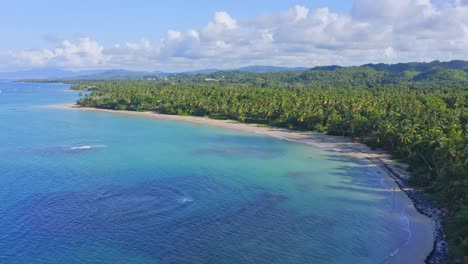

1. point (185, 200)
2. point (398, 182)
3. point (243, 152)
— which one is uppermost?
point (398, 182)

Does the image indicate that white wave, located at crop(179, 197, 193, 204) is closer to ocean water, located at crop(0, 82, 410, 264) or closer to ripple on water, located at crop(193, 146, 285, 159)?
ocean water, located at crop(0, 82, 410, 264)

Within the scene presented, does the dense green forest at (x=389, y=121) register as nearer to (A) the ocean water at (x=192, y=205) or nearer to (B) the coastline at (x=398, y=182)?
(B) the coastline at (x=398, y=182)

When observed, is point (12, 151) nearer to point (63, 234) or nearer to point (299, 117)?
point (63, 234)

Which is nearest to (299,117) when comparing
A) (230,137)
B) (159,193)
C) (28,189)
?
(230,137)

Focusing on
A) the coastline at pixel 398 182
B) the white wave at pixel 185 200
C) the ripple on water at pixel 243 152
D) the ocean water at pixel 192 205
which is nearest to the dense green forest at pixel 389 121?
the coastline at pixel 398 182

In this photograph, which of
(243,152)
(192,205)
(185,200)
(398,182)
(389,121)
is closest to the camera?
(192,205)

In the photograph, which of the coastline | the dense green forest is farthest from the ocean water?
the dense green forest

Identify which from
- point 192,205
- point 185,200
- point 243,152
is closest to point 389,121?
point 243,152

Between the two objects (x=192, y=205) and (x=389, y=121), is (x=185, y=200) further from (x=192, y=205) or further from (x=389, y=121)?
(x=389, y=121)
